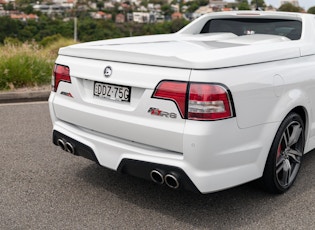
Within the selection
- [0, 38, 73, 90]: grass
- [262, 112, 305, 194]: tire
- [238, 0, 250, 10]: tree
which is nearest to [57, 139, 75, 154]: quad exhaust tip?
[262, 112, 305, 194]: tire

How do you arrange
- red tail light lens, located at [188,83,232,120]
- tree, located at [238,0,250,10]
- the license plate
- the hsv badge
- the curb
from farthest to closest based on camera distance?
tree, located at [238,0,250,10] → the curb → the hsv badge → the license plate → red tail light lens, located at [188,83,232,120]

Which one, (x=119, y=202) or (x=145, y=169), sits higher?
(x=145, y=169)

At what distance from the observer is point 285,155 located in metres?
3.88

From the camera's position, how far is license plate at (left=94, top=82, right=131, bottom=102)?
3295 mm

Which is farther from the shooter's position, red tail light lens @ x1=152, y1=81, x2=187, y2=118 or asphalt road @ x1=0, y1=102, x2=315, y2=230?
asphalt road @ x1=0, y1=102, x2=315, y2=230

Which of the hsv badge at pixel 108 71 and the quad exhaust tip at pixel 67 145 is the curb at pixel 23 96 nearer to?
the quad exhaust tip at pixel 67 145

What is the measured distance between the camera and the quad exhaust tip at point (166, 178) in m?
3.06

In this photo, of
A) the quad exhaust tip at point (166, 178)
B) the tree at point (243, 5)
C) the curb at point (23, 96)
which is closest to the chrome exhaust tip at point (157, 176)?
the quad exhaust tip at point (166, 178)

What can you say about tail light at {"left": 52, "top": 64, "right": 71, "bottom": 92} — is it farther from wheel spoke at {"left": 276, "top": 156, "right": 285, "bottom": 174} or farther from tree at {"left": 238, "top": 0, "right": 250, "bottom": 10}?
tree at {"left": 238, "top": 0, "right": 250, "bottom": 10}

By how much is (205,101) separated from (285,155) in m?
1.31

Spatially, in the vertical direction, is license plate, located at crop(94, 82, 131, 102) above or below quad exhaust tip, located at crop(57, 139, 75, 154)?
above

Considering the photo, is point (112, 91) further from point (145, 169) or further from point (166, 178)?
point (166, 178)

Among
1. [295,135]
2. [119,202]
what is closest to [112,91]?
[119,202]

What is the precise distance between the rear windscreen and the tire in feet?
3.58
